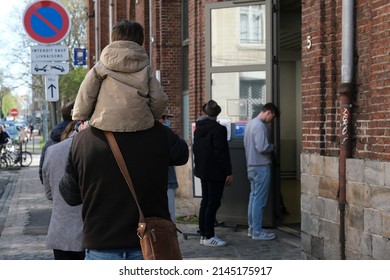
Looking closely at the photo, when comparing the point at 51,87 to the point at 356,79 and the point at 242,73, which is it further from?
the point at 356,79

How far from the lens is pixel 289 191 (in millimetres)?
14766

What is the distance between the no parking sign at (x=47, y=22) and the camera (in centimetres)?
817

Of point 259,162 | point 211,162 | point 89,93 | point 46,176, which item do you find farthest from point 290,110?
point 89,93

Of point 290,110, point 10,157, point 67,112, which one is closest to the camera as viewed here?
point 67,112

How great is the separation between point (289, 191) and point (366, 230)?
8.91m

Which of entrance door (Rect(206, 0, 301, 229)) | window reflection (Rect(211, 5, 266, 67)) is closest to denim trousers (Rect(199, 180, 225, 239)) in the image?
entrance door (Rect(206, 0, 301, 229))

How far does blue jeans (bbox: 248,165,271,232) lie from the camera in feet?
28.7

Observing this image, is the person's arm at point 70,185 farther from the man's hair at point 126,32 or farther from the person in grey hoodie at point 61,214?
the person in grey hoodie at point 61,214

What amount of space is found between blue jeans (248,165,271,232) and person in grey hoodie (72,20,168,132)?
216 inches

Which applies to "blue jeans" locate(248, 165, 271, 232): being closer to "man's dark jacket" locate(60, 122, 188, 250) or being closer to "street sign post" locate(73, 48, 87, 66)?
"man's dark jacket" locate(60, 122, 188, 250)

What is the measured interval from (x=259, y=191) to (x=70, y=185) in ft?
18.1

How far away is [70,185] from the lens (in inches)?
137

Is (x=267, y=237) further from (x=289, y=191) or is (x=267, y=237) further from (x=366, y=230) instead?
(x=289, y=191)

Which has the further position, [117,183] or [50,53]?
[50,53]
